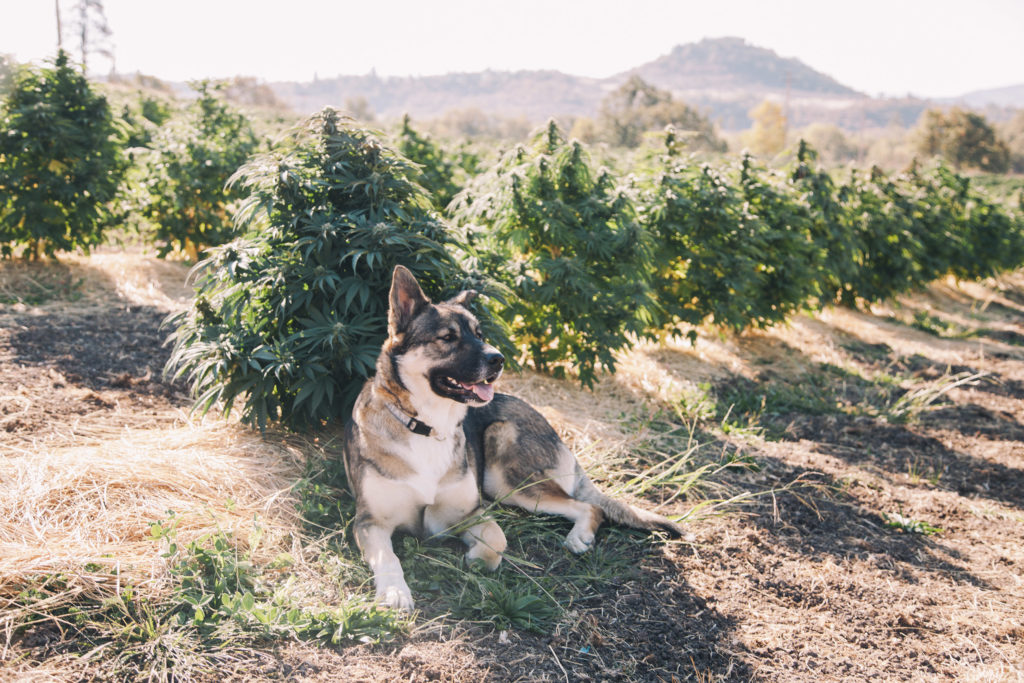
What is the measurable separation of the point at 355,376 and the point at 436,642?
1.82m

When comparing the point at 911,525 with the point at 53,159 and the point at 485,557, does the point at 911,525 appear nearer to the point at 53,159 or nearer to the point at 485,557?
the point at 485,557

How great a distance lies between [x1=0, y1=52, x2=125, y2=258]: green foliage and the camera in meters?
7.26

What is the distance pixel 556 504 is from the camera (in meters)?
3.89

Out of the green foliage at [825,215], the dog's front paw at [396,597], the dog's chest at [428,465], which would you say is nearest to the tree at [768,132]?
the green foliage at [825,215]

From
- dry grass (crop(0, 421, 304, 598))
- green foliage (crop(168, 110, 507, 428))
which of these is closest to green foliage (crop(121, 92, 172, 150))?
green foliage (crop(168, 110, 507, 428))

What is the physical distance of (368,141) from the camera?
4.48 m

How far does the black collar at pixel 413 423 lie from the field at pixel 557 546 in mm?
615

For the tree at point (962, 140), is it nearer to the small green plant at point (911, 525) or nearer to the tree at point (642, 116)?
the tree at point (642, 116)

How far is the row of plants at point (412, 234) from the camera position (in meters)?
4.11

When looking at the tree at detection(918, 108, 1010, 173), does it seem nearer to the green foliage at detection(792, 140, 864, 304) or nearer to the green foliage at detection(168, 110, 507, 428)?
the green foliage at detection(792, 140, 864, 304)

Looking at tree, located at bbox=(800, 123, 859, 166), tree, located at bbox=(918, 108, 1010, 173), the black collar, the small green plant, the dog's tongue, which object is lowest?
the small green plant

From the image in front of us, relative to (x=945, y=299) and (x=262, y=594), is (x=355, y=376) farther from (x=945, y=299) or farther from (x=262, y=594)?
(x=945, y=299)

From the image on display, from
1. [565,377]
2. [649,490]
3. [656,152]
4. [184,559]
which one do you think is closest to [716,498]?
[649,490]

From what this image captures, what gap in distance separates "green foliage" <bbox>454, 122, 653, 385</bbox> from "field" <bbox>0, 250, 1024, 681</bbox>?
2.14 feet
